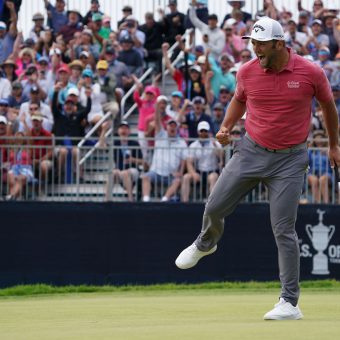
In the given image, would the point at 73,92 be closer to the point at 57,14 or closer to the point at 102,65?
the point at 102,65

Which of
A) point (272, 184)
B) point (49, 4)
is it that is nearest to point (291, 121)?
point (272, 184)

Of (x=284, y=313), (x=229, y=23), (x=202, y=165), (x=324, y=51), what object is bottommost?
(x=284, y=313)

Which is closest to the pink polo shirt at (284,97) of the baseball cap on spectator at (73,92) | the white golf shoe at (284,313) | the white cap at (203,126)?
the white golf shoe at (284,313)

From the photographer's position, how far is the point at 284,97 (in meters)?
9.34

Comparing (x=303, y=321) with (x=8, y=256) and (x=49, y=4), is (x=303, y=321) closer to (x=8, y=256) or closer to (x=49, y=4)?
(x=8, y=256)

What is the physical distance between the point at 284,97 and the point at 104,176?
7.73 metres

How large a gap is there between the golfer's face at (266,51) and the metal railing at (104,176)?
7333mm

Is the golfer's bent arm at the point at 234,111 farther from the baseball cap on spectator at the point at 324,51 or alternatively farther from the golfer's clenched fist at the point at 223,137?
the baseball cap on spectator at the point at 324,51

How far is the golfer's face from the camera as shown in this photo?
924 centimetres

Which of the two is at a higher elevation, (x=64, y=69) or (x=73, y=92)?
(x=64, y=69)

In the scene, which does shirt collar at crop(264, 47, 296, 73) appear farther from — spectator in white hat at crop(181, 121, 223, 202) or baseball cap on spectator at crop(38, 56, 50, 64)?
baseball cap on spectator at crop(38, 56, 50, 64)

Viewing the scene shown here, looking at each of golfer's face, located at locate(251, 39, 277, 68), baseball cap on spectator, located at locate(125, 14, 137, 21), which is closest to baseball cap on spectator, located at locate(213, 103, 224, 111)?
baseball cap on spectator, located at locate(125, 14, 137, 21)

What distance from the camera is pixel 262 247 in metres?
17.1

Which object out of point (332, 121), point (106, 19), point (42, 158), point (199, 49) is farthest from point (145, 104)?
point (332, 121)
